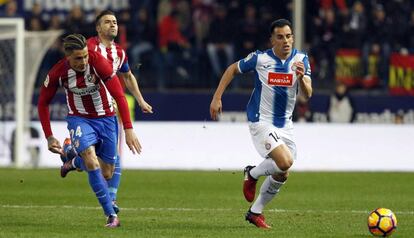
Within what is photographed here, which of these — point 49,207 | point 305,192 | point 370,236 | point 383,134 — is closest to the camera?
point 370,236

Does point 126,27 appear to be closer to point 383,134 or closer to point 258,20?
point 258,20

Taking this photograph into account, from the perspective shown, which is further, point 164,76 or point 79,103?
point 164,76

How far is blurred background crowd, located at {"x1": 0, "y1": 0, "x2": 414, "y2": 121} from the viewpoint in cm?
2706

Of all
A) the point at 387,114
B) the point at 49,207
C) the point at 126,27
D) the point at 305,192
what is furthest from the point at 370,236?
the point at 126,27

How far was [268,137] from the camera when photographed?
12289 mm

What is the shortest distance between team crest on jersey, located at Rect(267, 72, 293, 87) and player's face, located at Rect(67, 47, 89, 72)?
2.00m

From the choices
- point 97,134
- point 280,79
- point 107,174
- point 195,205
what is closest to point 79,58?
point 97,134

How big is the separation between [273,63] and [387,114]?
15.0 m

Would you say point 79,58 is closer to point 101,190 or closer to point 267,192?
point 101,190

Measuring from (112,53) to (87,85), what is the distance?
126 cm

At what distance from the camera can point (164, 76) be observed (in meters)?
28.1

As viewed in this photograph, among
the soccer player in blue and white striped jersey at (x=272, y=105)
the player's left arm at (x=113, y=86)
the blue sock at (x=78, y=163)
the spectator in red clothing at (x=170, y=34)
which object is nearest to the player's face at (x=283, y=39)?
the soccer player in blue and white striped jersey at (x=272, y=105)

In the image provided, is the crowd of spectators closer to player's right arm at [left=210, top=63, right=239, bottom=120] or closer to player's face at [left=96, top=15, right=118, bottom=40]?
player's face at [left=96, top=15, right=118, bottom=40]

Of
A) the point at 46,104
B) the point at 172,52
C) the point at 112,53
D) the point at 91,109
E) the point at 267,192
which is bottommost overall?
the point at 172,52
